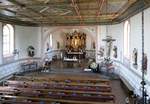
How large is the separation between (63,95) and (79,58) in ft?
51.8

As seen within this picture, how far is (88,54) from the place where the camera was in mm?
25359

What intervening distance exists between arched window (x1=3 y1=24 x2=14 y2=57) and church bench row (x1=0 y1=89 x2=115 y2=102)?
6.12m

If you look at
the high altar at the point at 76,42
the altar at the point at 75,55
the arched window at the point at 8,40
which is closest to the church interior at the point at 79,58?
the arched window at the point at 8,40

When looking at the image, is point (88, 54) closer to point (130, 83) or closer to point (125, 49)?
point (125, 49)

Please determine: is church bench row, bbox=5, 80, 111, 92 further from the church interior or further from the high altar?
the high altar

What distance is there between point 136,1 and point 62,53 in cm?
1775

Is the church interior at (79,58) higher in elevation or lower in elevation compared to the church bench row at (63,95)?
higher

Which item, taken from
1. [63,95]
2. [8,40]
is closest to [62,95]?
[63,95]

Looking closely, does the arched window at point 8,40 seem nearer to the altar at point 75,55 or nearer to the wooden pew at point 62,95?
the wooden pew at point 62,95

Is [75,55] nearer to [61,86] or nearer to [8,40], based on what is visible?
[8,40]

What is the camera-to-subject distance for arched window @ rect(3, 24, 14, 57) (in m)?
14.2

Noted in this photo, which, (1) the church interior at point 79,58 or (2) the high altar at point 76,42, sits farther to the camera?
(2) the high altar at point 76,42

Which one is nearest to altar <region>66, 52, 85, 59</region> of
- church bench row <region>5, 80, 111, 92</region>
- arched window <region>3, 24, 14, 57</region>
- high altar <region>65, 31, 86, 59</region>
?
high altar <region>65, 31, 86, 59</region>

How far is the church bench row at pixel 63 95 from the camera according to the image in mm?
7687
